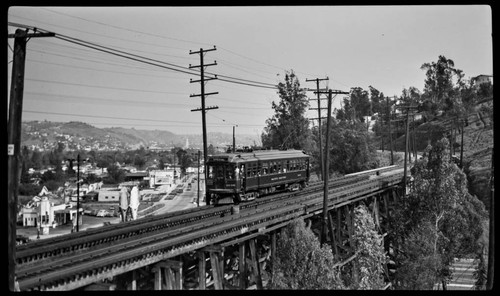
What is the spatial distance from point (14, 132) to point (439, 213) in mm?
24043

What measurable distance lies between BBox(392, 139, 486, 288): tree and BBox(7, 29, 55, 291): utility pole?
66.3 feet

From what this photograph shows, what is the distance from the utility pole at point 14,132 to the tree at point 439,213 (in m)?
20.2

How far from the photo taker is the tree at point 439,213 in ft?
81.8

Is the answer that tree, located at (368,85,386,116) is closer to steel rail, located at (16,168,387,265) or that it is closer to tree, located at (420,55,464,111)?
tree, located at (420,55,464,111)

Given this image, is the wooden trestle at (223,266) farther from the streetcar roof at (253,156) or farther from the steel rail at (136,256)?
the streetcar roof at (253,156)

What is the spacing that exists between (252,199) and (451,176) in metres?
12.3

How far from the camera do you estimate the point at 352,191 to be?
89.7ft

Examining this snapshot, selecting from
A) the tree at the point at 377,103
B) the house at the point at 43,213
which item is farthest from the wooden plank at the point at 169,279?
the tree at the point at 377,103

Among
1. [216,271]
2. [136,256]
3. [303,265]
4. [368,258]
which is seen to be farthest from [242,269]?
[368,258]

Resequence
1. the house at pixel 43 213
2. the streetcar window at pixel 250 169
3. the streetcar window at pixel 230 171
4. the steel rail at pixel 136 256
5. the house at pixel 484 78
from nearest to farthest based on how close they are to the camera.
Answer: the steel rail at pixel 136 256 → the house at pixel 484 78 → the streetcar window at pixel 230 171 → the streetcar window at pixel 250 169 → the house at pixel 43 213
